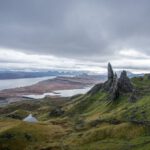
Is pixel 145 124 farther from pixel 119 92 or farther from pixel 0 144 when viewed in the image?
pixel 119 92

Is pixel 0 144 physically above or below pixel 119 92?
below

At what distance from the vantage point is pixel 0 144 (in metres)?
108

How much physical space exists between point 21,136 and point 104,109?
261 ft

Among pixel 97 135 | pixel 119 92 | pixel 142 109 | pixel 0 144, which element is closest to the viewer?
pixel 0 144

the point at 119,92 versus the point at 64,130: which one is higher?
the point at 119,92

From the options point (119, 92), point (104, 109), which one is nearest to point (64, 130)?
point (104, 109)

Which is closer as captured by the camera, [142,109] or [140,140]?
[140,140]

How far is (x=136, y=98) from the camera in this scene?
175875 millimetres

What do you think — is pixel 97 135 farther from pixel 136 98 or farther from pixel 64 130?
pixel 136 98

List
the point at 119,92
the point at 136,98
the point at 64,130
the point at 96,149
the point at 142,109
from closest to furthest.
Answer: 1. the point at 96,149
2. the point at 64,130
3. the point at 142,109
4. the point at 136,98
5. the point at 119,92

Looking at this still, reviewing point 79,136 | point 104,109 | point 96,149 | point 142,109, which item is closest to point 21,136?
point 79,136

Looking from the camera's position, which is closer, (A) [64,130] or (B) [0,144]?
(B) [0,144]

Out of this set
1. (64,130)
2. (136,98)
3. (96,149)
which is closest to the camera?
(96,149)

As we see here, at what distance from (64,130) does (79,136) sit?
59.4 feet
